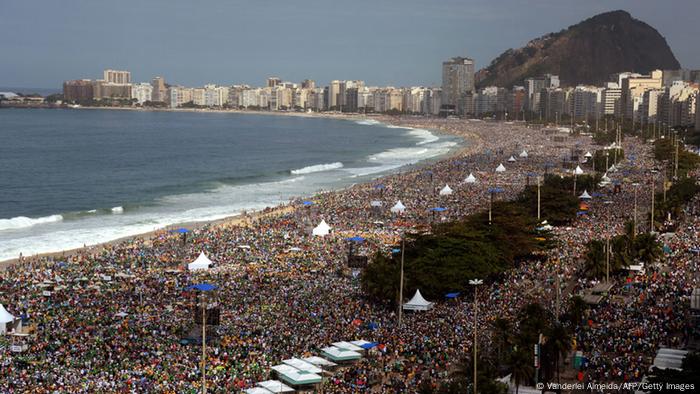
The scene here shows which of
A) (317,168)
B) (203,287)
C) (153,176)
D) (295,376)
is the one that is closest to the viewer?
(295,376)

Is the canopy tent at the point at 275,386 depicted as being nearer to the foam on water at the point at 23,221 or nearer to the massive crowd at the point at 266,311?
the massive crowd at the point at 266,311

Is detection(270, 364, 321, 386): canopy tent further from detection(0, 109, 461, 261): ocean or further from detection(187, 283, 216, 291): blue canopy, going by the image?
detection(0, 109, 461, 261): ocean

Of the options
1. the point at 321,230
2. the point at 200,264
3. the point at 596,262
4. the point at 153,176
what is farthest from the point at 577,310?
the point at 153,176

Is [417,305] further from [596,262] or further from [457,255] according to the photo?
[596,262]

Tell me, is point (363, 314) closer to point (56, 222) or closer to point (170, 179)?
point (56, 222)

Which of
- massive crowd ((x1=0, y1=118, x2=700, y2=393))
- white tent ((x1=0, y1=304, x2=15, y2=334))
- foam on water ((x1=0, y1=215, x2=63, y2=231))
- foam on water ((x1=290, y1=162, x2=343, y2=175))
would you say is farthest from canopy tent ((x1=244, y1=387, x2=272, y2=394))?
foam on water ((x1=290, y1=162, x2=343, y2=175))
